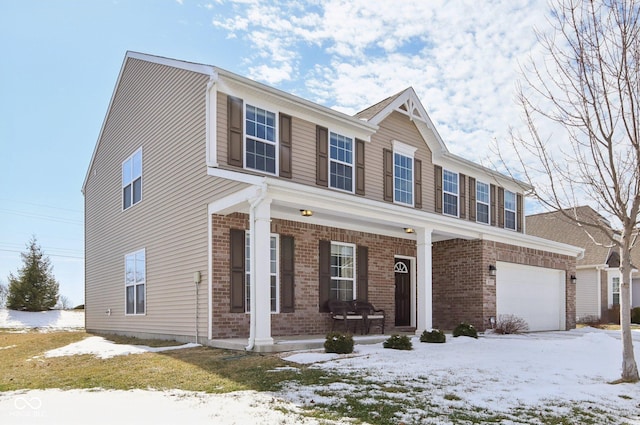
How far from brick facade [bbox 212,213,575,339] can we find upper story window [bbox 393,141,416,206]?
1232mm

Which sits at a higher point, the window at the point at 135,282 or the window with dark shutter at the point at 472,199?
the window with dark shutter at the point at 472,199

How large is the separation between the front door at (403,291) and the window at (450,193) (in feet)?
7.49

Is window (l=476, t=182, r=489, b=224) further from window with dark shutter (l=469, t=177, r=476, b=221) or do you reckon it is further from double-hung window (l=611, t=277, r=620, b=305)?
double-hung window (l=611, t=277, r=620, b=305)

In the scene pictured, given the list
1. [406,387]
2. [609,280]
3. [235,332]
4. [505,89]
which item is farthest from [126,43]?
[609,280]

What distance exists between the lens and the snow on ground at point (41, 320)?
75.9 ft

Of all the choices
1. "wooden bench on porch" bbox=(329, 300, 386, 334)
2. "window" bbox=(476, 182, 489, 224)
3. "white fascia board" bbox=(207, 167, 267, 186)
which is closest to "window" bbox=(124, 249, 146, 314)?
"white fascia board" bbox=(207, 167, 267, 186)

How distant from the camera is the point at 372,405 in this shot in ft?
17.1

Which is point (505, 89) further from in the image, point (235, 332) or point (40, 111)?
point (40, 111)

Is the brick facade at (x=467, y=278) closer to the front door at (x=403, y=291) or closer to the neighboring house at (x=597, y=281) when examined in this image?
the front door at (x=403, y=291)

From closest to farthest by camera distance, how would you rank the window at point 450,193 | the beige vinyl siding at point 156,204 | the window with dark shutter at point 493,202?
the beige vinyl siding at point 156,204 < the window at point 450,193 < the window with dark shutter at point 493,202

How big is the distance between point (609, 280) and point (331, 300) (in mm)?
18288

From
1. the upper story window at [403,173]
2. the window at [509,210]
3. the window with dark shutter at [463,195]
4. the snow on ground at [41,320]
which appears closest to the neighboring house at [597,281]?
the window at [509,210]

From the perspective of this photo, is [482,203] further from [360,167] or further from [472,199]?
[360,167]

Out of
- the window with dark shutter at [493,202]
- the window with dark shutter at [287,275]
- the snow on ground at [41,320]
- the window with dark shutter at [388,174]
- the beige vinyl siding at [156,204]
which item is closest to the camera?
the beige vinyl siding at [156,204]
